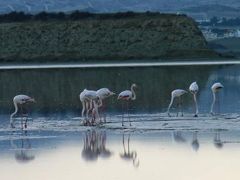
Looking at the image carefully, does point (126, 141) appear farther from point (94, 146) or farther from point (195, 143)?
point (195, 143)

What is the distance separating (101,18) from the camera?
215ft

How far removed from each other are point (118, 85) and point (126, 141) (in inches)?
528

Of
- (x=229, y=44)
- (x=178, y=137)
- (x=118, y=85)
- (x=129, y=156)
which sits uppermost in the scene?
(x=229, y=44)

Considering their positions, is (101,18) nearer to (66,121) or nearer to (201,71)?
(201,71)

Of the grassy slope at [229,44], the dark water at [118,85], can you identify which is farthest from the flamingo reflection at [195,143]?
the grassy slope at [229,44]

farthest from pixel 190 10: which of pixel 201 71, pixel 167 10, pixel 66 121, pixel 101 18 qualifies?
pixel 66 121

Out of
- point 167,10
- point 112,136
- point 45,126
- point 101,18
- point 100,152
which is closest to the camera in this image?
point 100,152

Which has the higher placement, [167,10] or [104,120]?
[167,10]

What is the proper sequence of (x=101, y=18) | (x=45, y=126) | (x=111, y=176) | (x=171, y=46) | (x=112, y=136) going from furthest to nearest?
(x=101, y=18) → (x=171, y=46) → (x=45, y=126) → (x=112, y=136) → (x=111, y=176)

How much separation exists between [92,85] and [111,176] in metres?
17.6

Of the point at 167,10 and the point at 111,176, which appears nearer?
the point at 111,176

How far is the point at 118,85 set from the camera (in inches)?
1231

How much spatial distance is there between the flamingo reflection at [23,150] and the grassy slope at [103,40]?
3687cm

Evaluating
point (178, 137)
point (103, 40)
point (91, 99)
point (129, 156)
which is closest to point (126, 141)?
point (178, 137)
